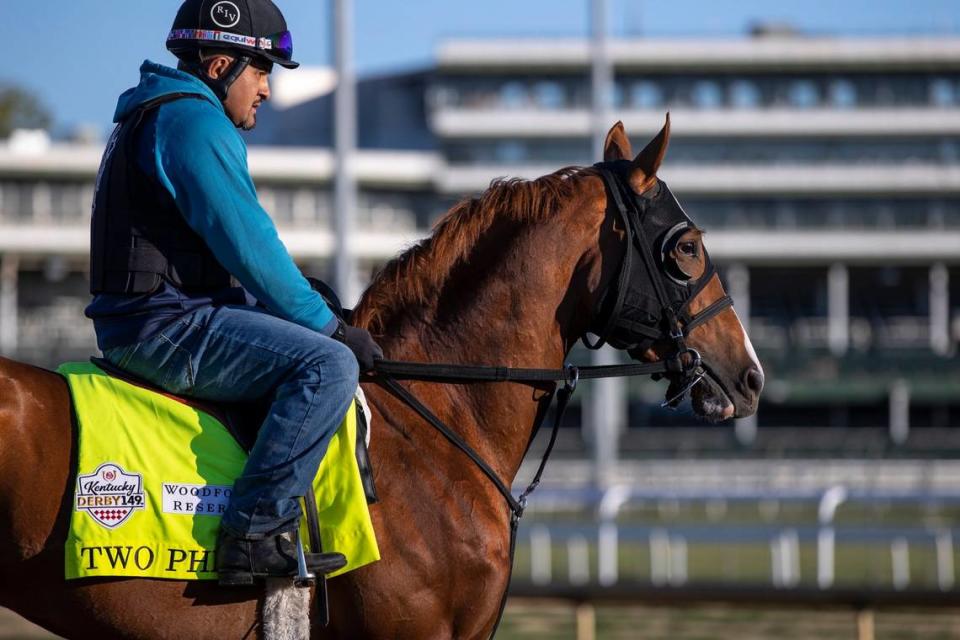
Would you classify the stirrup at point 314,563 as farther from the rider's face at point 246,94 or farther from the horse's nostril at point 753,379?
the horse's nostril at point 753,379

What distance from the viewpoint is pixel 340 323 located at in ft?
11.0

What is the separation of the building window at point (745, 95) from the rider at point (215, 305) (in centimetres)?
4884

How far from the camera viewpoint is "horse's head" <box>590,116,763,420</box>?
360 cm

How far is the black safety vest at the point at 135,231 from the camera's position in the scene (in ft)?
10.5

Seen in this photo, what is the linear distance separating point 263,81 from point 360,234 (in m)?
43.0

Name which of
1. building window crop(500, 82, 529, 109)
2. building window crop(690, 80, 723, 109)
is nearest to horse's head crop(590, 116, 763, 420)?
building window crop(500, 82, 529, 109)

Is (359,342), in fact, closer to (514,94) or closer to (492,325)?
(492,325)

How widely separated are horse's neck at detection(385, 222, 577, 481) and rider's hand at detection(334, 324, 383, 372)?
18 cm

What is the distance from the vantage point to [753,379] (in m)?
3.70

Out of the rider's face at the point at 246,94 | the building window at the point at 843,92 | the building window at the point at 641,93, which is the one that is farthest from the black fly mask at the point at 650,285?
the building window at the point at 843,92

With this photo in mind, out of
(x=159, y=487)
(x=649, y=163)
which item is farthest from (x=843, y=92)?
(x=159, y=487)

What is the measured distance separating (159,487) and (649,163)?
1.58 m

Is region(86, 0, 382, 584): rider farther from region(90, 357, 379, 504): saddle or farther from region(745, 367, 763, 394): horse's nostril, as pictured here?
region(745, 367, 763, 394): horse's nostril

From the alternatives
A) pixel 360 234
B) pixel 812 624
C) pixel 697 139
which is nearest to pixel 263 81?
pixel 812 624
